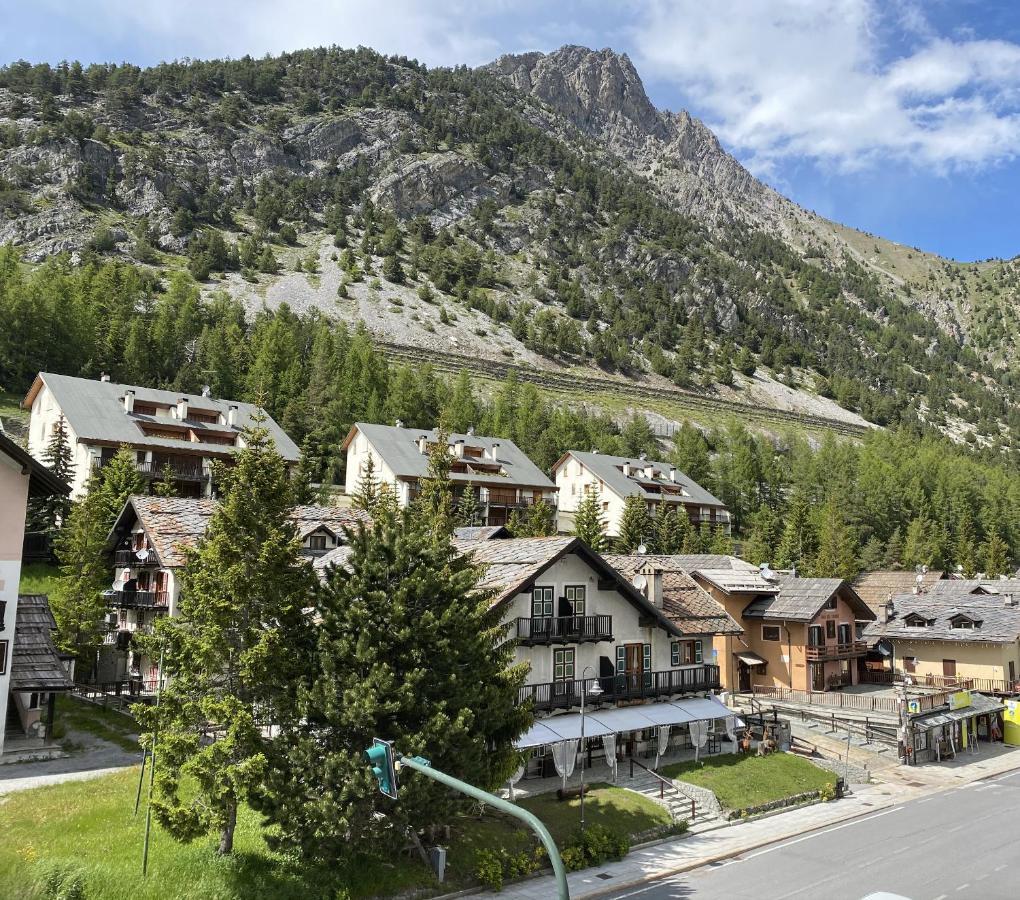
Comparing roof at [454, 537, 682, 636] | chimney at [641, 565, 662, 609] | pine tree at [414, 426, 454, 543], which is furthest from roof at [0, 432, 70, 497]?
chimney at [641, 565, 662, 609]

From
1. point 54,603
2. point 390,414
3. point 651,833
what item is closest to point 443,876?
point 651,833

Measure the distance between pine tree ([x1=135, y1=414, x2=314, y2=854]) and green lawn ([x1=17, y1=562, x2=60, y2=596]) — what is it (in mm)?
31413

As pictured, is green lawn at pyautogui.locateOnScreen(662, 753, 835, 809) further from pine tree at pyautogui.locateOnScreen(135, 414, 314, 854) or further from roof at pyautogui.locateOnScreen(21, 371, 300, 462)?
roof at pyautogui.locateOnScreen(21, 371, 300, 462)

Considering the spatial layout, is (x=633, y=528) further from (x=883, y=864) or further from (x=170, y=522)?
(x=883, y=864)

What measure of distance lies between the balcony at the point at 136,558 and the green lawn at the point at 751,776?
1190 inches

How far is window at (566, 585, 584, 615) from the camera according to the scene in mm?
36625

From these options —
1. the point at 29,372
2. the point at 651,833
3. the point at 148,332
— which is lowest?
the point at 651,833

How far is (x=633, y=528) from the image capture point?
263ft

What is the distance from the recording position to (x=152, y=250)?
17562 centimetres

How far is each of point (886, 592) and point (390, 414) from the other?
63376mm

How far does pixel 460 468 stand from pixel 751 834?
203 ft

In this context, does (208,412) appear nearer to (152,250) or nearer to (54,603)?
(54,603)

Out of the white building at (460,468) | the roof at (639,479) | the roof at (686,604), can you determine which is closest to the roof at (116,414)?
the white building at (460,468)

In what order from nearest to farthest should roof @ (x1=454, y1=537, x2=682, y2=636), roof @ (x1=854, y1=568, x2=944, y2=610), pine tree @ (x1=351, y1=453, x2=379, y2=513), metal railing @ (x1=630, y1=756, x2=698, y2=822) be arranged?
metal railing @ (x1=630, y1=756, x2=698, y2=822) → roof @ (x1=454, y1=537, x2=682, y2=636) → pine tree @ (x1=351, y1=453, x2=379, y2=513) → roof @ (x1=854, y1=568, x2=944, y2=610)
